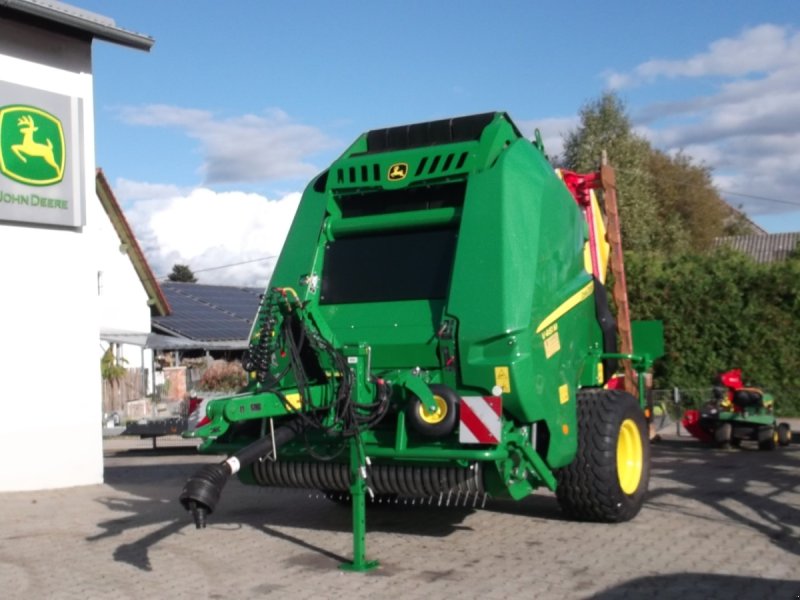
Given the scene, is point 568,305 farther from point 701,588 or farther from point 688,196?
point 688,196

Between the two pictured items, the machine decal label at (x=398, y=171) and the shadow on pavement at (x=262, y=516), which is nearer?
the machine decal label at (x=398, y=171)

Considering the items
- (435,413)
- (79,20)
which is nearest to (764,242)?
(79,20)

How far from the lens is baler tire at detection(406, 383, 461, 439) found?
6.94m

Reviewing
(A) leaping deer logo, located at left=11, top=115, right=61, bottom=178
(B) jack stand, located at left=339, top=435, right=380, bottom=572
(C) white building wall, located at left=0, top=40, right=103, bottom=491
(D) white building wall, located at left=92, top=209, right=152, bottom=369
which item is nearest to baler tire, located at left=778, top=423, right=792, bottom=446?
(B) jack stand, located at left=339, top=435, right=380, bottom=572

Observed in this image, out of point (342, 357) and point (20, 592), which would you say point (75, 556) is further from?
point (342, 357)

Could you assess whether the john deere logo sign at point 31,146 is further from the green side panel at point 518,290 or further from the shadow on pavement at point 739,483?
the shadow on pavement at point 739,483

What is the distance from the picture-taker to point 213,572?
23.6 feet

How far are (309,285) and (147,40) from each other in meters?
6.18

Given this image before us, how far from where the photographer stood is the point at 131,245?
95.0 ft

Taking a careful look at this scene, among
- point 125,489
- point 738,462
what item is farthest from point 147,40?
point 738,462

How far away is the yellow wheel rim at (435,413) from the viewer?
6.98 meters

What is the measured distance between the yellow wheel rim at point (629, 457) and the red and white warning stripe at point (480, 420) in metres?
2.04

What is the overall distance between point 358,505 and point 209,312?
28.5 meters

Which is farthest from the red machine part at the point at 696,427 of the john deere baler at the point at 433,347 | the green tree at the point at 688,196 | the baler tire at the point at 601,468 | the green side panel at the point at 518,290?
the green tree at the point at 688,196
